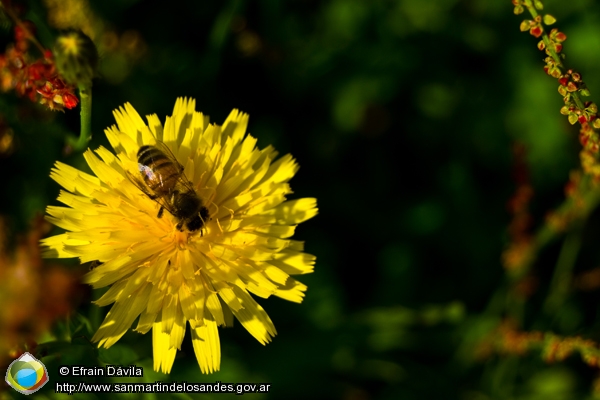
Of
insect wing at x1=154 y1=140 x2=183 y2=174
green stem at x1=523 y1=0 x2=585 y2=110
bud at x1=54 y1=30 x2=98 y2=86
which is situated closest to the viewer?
green stem at x1=523 y1=0 x2=585 y2=110

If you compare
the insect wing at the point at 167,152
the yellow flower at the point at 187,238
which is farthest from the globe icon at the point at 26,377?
the insect wing at the point at 167,152

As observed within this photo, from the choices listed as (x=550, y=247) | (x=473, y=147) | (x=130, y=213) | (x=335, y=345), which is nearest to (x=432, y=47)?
(x=473, y=147)

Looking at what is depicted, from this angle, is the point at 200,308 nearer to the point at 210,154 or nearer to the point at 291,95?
the point at 210,154

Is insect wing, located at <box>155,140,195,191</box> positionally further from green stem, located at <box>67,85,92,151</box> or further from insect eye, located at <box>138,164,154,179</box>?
green stem, located at <box>67,85,92,151</box>

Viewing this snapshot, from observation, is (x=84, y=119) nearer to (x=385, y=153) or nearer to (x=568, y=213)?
(x=568, y=213)

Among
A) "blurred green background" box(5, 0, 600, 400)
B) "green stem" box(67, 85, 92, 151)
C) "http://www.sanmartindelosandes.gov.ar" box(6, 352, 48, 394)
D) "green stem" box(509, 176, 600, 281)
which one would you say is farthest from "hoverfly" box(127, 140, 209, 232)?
"green stem" box(509, 176, 600, 281)
